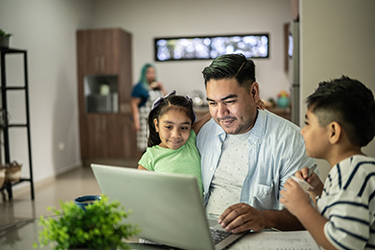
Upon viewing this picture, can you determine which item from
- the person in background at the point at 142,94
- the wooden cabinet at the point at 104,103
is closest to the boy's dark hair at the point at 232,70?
the person in background at the point at 142,94

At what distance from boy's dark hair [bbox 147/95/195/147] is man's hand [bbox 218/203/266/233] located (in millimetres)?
636

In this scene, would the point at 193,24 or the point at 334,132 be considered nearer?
the point at 334,132

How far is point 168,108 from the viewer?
1.72 meters

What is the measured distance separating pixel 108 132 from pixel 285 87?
2.89 meters

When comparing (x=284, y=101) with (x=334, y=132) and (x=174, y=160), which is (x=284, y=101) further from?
(x=334, y=132)

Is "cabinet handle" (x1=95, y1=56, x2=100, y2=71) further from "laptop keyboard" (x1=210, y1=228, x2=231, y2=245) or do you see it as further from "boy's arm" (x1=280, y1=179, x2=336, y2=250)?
"boy's arm" (x1=280, y1=179, x2=336, y2=250)

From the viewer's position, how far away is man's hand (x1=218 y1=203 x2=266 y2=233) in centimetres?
115

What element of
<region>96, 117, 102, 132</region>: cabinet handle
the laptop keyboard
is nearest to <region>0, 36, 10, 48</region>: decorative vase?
<region>96, 117, 102, 132</region>: cabinet handle

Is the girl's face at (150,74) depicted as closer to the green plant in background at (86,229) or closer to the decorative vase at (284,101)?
the decorative vase at (284,101)

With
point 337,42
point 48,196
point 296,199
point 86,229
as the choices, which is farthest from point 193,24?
point 86,229

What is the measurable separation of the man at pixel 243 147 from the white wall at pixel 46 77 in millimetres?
3394

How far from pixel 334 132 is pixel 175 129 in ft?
2.69

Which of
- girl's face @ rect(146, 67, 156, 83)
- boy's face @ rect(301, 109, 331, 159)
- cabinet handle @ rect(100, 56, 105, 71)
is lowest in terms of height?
boy's face @ rect(301, 109, 331, 159)

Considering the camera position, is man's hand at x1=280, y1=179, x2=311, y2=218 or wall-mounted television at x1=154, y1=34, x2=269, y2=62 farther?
wall-mounted television at x1=154, y1=34, x2=269, y2=62
